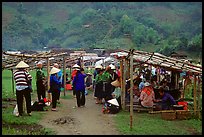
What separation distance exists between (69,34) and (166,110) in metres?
56.4

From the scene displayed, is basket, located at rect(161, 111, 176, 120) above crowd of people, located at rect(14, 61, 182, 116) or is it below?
below

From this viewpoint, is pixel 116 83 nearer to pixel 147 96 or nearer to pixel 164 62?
pixel 147 96

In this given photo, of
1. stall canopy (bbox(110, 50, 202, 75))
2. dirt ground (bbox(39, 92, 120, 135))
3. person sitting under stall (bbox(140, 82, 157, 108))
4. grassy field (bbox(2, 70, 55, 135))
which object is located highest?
stall canopy (bbox(110, 50, 202, 75))

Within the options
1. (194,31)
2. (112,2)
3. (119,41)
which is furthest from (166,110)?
(112,2)

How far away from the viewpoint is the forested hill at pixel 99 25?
5275 cm

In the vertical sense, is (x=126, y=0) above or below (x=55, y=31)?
above

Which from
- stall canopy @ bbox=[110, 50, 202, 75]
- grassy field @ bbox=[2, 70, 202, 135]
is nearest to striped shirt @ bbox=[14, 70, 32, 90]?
grassy field @ bbox=[2, 70, 202, 135]

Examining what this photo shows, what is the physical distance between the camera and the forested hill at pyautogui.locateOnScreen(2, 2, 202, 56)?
52.8 meters

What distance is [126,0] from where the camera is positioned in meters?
89.3

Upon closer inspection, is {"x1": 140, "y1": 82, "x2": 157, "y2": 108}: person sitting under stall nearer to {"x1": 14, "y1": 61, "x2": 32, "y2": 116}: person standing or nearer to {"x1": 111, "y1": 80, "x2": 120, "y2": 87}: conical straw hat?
{"x1": 111, "y1": 80, "x2": 120, "y2": 87}: conical straw hat

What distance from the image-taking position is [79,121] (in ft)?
31.8

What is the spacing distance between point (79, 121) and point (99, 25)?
52744 millimetres

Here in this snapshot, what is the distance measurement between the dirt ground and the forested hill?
31.7m

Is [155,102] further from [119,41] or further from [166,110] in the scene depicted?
[119,41]
